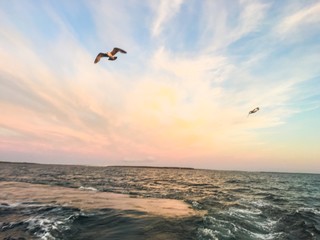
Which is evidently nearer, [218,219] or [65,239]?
[65,239]

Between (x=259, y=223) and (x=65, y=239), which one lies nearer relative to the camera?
(x=65, y=239)

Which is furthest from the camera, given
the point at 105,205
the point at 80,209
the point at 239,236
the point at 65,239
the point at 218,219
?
the point at 105,205

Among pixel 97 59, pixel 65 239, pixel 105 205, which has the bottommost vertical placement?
pixel 65 239

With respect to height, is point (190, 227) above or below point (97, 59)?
below

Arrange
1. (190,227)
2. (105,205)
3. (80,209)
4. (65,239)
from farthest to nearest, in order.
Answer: (105,205) → (80,209) → (190,227) → (65,239)

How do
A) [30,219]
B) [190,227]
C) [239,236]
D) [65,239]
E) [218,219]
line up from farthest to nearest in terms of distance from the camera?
[218,219] → [30,219] → [190,227] → [239,236] → [65,239]

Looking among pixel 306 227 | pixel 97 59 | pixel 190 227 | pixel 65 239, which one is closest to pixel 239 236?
pixel 190 227

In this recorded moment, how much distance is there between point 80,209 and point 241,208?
1129 centimetres

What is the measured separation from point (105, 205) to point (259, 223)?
10194 millimetres

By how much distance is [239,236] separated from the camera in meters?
13.6

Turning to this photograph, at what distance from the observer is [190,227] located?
1452 cm

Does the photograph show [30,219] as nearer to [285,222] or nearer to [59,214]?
[59,214]

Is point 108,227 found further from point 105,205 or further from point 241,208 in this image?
point 241,208

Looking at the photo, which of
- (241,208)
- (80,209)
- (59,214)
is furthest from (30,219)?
(241,208)
